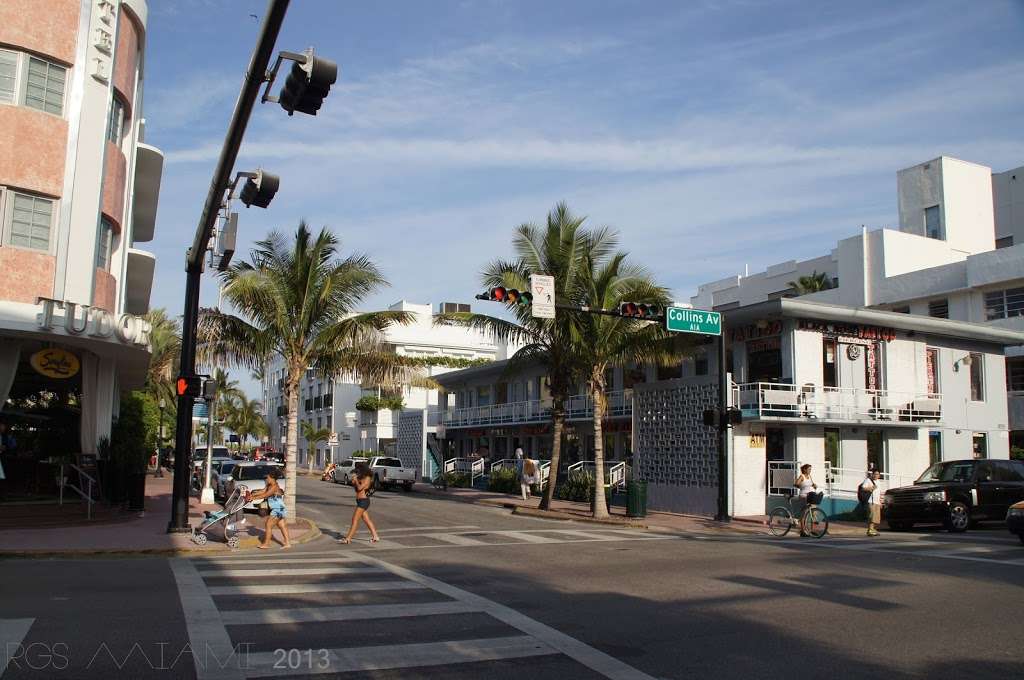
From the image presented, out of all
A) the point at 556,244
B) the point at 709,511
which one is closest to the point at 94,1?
the point at 556,244

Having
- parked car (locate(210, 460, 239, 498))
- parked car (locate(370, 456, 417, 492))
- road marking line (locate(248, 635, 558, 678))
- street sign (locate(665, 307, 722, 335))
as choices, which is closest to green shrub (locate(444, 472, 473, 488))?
parked car (locate(370, 456, 417, 492))

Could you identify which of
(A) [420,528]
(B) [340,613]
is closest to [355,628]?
(B) [340,613]

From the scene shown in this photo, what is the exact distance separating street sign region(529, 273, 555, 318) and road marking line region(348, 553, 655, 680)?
358 inches

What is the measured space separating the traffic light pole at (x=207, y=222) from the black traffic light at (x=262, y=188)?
395 millimetres

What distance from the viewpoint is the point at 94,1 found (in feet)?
66.1

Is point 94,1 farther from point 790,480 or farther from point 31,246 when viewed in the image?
point 790,480

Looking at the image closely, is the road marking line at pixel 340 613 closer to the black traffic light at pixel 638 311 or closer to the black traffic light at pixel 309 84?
the black traffic light at pixel 309 84

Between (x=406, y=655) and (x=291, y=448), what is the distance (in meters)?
15.3

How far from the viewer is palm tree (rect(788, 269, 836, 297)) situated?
53.2 metres

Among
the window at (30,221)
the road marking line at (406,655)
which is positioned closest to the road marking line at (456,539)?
the road marking line at (406,655)

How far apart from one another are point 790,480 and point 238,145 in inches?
797

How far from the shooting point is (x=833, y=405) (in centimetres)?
2645

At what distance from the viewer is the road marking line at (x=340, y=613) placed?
28.6 feet

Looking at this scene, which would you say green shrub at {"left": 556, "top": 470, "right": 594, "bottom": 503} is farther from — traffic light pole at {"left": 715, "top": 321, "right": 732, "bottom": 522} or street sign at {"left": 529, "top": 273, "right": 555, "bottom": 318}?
street sign at {"left": 529, "top": 273, "right": 555, "bottom": 318}
